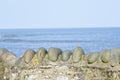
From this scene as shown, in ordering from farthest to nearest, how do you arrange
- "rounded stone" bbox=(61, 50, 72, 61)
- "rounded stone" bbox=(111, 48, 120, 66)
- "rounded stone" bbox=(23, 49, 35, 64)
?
"rounded stone" bbox=(23, 49, 35, 64) → "rounded stone" bbox=(61, 50, 72, 61) → "rounded stone" bbox=(111, 48, 120, 66)

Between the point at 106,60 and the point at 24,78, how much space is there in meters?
1.50

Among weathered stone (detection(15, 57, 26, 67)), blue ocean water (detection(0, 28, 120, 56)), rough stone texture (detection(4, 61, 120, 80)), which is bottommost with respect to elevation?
blue ocean water (detection(0, 28, 120, 56))

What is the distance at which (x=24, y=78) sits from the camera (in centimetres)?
798

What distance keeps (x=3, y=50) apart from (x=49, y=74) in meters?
1.17

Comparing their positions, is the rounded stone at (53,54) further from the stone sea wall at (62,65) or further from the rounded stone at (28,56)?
the rounded stone at (28,56)

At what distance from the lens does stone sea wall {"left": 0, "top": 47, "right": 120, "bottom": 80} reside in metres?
7.62

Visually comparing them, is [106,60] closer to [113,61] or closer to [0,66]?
[113,61]

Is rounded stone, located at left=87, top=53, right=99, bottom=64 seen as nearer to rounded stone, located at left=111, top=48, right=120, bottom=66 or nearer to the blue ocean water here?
rounded stone, located at left=111, top=48, right=120, bottom=66

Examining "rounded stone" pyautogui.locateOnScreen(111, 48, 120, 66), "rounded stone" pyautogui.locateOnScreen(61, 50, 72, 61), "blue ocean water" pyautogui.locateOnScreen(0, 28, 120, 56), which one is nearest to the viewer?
"rounded stone" pyautogui.locateOnScreen(111, 48, 120, 66)

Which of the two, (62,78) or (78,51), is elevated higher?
(78,51)

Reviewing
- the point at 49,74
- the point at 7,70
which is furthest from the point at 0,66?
the point at 49,74

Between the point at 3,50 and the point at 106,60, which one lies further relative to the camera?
the point at 3,50

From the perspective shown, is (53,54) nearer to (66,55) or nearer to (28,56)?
(66,55)

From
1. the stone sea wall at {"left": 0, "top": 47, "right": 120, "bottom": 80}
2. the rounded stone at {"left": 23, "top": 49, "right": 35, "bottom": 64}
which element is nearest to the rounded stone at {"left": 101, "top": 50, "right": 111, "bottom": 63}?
the stone sea wall at {"left": 0, "top": 47, "right": 120, "bottom": 80}
